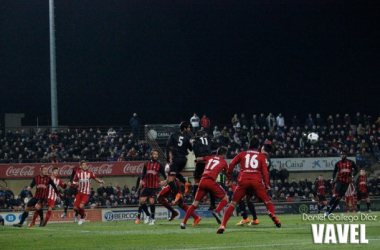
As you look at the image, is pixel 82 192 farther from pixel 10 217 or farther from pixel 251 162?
pixel 251 162

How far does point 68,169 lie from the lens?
1483 inches

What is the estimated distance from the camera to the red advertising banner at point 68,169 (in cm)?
3719

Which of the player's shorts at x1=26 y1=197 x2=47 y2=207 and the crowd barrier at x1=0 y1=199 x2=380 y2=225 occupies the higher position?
the player's shorts at x1=26 y1=197 x2=47 y2=207

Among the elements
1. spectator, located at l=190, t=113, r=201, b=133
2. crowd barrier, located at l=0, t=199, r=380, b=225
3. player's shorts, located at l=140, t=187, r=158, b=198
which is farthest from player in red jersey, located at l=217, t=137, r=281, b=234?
spectator, located at l=190, t=113, r=201, b=133

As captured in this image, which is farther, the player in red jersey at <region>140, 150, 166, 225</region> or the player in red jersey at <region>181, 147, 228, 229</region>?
the player in red jersey at <region>140, 150, 166, 225</region>

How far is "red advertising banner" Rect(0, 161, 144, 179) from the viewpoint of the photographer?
37.2 metres

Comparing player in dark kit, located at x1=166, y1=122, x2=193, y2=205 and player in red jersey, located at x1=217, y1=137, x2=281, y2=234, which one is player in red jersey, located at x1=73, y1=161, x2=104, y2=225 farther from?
player in red jersey, located at x1=217, y1=137, x2=281, y2=234

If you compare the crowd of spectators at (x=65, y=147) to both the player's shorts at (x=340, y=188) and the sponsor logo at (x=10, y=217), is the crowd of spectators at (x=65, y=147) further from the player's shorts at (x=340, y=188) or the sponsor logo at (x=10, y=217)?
the player's shorts at (x=340, y=188)

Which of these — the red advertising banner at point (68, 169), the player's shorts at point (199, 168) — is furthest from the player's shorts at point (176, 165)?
the red advertising banner at point (68, 169)

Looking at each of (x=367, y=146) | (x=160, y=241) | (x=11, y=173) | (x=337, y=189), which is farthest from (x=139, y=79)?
(x=160, y=241)

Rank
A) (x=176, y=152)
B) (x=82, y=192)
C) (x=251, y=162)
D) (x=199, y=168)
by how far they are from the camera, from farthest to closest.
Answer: (x=82, y=192) → (x=176, y=152) → (x=199, y=168) → (x=251, y=162)

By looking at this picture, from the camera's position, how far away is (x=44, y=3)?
144 feet

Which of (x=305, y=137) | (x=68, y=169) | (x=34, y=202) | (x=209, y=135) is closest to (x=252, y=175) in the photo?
(x=34, y=202)

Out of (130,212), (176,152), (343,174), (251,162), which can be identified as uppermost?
(176,152)
